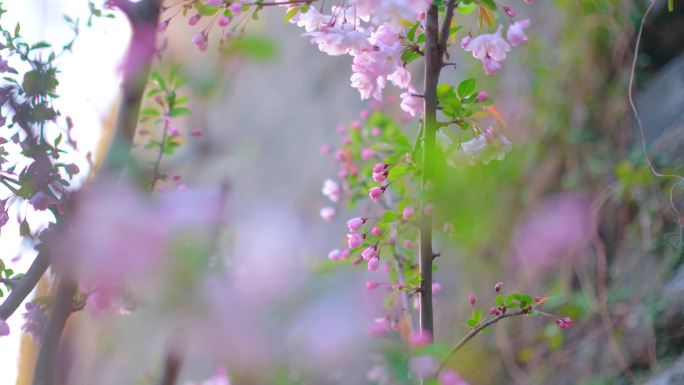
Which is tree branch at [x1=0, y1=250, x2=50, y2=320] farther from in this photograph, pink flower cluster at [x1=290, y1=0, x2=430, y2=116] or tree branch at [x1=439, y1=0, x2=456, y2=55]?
tree branch at [x1=439, y1=0, x2=456, y2=55]

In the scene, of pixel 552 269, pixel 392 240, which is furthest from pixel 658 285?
pixel 392 240

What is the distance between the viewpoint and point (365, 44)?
0.96 meters

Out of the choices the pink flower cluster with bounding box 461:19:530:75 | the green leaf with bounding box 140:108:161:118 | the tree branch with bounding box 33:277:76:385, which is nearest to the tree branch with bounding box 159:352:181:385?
the tree branch with bounding box 33:277:76:385

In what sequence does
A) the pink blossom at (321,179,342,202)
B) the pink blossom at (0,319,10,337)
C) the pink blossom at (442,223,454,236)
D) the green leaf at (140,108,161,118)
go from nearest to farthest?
the pink blossom at (0,319,10,337) < the pink blossom at (442,223,454,236) < the green leaf at (140,108,161,118) < the pink blossom at (321,179,342,202)

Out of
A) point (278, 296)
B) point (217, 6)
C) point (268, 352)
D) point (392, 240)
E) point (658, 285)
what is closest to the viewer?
point (268, 352)

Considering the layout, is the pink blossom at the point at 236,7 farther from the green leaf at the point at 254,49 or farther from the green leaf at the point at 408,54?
the green leaf at the point at 254,49

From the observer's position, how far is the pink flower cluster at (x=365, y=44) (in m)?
0.95

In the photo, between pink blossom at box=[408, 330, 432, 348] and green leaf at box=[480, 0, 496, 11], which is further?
green leaf at box=[480, 0, 496, 11]

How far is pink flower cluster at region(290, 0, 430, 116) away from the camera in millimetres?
948

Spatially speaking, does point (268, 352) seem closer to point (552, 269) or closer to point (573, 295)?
point (573, 295)

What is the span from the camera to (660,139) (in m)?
1.85

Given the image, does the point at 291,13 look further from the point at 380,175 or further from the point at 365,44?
the point at 380,175

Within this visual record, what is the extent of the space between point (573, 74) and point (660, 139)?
0.48m

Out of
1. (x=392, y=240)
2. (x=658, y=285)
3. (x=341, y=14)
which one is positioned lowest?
(x=658, y=285)
